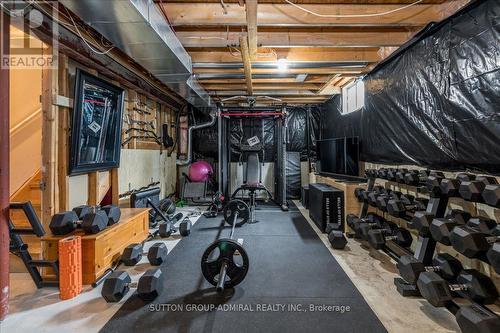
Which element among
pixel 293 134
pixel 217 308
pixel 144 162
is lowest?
pixel 217 308

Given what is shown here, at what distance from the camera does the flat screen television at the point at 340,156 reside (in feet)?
13.0

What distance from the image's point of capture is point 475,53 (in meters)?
1.93

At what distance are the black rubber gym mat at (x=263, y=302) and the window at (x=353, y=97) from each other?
8.53 feet

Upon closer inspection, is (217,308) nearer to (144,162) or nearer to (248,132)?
(144,162)

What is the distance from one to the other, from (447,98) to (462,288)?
1557mm

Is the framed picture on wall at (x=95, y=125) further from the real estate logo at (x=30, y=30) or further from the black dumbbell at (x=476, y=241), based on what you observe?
the black dumbbell at (x=476, y=241)

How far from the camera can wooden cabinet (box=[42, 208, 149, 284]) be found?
2.29 metres

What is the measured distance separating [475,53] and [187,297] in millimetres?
3041

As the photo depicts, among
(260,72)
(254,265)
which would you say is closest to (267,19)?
(260,72)

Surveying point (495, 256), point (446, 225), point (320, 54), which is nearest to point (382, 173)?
point (446, 225)

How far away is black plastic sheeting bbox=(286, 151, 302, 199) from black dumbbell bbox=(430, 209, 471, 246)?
443 cm

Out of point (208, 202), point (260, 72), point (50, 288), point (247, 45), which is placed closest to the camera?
point (50, 288)

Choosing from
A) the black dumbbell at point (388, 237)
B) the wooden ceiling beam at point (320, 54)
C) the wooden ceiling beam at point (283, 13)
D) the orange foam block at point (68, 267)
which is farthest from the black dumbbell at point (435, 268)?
the orange foam block at point (68, 267)

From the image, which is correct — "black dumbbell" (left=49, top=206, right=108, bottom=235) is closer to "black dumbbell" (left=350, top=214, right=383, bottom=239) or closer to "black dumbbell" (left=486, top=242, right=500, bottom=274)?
"black dumbbell" (left=350, top=214, right=383, bottom=239)
